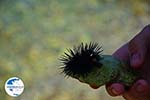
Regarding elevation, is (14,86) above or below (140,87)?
above

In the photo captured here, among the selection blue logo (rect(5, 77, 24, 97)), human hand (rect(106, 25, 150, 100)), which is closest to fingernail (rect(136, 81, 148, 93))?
human hand (rect(106, 25, 150, 100))

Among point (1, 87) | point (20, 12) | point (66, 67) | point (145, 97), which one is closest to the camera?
point (66, 67)

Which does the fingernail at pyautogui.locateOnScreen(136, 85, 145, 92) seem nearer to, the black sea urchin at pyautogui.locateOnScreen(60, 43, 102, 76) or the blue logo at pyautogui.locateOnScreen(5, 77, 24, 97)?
the black sea urchin at pyautogui.locateOnScreen(60, 43, 102, 76)

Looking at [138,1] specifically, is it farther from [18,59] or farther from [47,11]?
[18,59]

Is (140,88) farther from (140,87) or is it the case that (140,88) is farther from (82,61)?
(82,61)

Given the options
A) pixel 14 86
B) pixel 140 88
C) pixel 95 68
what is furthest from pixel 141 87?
pixel 14 86

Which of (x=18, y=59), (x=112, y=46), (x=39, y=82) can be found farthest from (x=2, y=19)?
(x=112, y=46)

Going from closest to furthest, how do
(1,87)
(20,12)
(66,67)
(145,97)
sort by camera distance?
1. (66,67)
2. (145,97)
3. (1,87)
4. (20,12)
